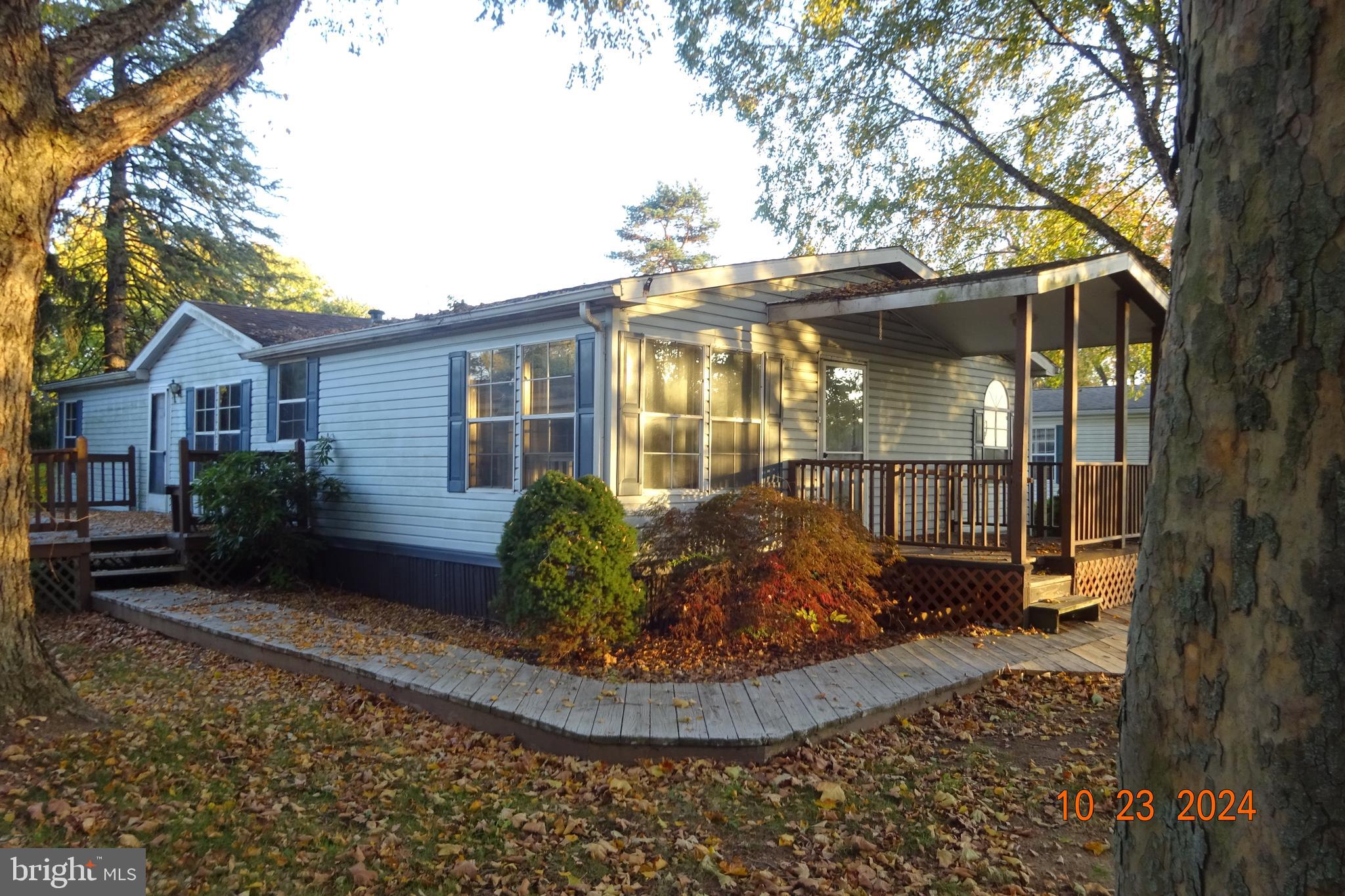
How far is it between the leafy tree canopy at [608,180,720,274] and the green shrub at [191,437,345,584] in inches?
1084

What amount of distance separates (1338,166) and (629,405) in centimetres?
659

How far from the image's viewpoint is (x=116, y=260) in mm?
20703

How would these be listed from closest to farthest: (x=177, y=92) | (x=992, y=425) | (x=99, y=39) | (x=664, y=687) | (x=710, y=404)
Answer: (x=99, y=39) < (x=177, y=92) < (x=664, y=687) < (x=710, y=404) < (x=992, y=425)

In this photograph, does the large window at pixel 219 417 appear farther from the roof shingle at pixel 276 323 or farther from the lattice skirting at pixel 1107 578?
the lattice skirting at pixel 1107 578

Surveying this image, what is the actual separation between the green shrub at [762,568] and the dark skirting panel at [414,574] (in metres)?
1.96

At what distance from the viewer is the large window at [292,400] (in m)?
11.6

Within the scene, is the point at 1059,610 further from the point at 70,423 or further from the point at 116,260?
the point at 116,260

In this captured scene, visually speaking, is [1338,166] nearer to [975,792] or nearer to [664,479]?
[975,792]

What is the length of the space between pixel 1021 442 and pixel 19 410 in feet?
24.5

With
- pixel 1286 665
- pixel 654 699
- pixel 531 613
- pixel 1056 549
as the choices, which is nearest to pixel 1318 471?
pixel 1286 665

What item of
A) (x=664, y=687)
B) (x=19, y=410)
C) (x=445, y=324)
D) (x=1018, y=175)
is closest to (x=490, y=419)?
(x=445, y=324)

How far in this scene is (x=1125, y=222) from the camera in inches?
582

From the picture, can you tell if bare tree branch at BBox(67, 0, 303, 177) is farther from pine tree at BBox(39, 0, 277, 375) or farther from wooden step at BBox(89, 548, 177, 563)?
pine tree at BBox(39, 0, 277, 375)

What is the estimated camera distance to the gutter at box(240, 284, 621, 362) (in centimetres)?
763
